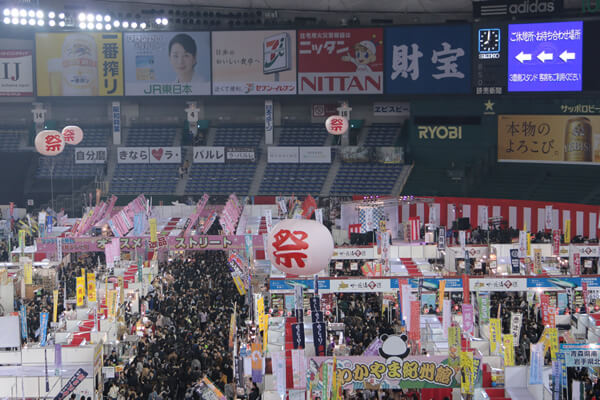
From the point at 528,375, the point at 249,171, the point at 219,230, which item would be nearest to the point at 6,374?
the point at 528,375

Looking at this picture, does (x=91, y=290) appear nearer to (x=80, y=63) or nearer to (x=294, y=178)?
(x=294, y=178)

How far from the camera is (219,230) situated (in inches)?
1292

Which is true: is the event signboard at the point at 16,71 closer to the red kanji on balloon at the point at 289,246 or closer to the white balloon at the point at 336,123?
the white balloon at the point at 336,123

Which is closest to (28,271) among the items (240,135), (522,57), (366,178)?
(366,178)

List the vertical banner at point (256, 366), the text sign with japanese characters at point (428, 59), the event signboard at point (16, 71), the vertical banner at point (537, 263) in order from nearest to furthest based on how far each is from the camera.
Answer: the vertical banner at point (256, 366) → the vertical banner at point (537, 263) → the text sign with japanese characters at point (428, 59) → the event signboard at point (16, 71)

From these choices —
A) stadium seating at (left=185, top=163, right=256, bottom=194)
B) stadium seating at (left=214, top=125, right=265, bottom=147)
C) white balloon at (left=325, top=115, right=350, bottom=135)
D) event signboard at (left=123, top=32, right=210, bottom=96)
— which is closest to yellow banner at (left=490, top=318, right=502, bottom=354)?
white balloon at (left=325, top=115, right=350, bottom=135)

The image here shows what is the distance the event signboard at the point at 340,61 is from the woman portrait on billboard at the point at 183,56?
5.95 m

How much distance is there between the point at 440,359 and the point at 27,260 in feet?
51.3

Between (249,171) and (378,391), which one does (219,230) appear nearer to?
(249,171)

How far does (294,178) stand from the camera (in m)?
41.7

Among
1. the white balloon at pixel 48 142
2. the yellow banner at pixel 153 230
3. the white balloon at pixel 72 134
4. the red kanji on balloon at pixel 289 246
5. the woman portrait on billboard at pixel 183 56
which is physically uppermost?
the woman portrait on billboard at pixel 183 56

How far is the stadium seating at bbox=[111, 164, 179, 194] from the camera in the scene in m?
41.8

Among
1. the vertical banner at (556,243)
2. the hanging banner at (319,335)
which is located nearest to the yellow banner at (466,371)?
the hanging banner at (319,335)

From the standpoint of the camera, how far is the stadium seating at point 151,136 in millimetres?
43969
